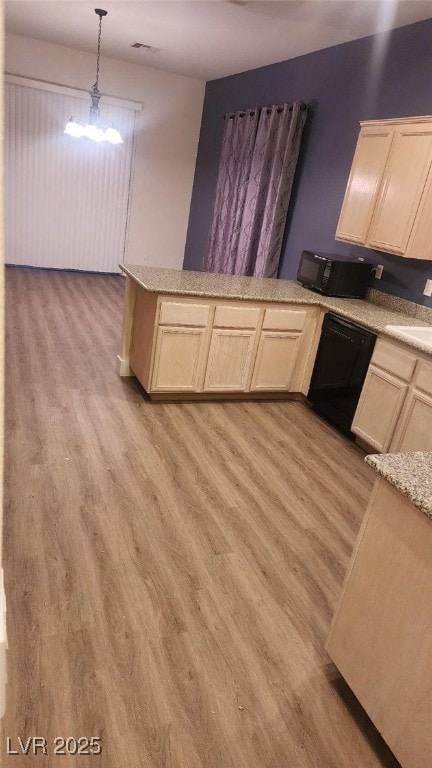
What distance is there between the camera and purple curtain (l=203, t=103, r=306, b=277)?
189 inches

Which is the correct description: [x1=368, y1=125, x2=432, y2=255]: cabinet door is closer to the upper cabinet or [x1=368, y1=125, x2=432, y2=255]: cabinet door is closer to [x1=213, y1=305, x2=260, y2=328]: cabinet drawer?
the upper cabinet

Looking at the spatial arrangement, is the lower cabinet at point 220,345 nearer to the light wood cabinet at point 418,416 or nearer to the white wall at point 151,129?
the light wood cabinet at point 418,416

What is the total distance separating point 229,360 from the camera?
382cm

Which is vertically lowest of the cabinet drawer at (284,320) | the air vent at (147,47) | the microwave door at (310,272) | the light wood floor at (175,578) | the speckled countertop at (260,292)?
the light wood floor at (175,578)

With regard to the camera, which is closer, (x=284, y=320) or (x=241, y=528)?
(x=241, y=528)

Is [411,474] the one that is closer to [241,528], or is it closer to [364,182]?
[241,528]

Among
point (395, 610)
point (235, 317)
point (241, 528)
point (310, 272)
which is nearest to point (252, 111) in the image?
point (310, 272)

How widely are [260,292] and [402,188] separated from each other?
1.18 meters

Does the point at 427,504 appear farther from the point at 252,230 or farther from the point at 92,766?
the point at 252,230

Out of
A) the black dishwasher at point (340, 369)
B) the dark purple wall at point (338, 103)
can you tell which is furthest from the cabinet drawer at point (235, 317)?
the dark purple wall at point (338, 103)

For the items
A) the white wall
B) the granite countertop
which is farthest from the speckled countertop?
the white wall

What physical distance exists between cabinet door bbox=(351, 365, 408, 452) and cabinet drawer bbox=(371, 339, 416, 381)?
4 cm

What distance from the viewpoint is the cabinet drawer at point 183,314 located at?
3.45m

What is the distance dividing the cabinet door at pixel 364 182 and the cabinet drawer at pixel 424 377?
3.82 feet
